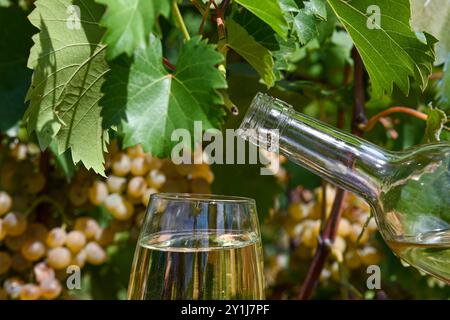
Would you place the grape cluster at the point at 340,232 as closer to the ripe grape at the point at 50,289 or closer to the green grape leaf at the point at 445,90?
the green grape leaf at the point at 445,90

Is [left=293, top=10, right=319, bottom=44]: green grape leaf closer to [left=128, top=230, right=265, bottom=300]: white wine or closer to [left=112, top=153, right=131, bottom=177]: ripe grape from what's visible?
[left=128, top=230, right=265, bottom=300]: white wine

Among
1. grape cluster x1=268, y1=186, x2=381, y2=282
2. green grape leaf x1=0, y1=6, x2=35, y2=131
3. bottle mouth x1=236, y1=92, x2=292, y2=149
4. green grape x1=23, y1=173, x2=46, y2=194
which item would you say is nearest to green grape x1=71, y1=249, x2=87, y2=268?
green grape x1=23, y1=173, x2=46, y2=194

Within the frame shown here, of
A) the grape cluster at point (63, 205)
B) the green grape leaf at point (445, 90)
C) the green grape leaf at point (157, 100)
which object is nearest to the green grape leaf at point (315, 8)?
the green grape leaf at point (157, 100)

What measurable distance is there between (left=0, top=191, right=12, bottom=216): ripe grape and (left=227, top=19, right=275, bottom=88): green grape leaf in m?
0.47

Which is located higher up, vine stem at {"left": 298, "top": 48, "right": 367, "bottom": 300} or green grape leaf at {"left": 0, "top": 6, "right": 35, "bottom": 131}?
green grape leaf at {"left": 0, "top": 6, "right": 35, "bottom": 131}

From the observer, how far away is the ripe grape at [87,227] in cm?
84

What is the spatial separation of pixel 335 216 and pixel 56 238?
0.37m

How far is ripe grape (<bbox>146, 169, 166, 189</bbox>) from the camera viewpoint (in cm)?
82

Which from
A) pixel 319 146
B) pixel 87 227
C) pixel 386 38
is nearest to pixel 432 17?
pixel 386 38

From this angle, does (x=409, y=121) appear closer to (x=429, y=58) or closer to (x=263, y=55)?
(x=429, y=58)

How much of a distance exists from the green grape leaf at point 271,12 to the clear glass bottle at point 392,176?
0.07 m

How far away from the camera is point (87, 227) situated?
0.84 meters

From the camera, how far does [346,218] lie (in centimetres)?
94

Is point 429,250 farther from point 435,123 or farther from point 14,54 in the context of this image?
point 14,54
